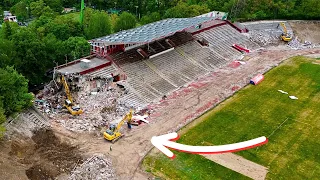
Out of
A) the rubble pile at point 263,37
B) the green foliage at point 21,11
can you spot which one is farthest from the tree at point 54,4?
the rubble pile at point 263,37

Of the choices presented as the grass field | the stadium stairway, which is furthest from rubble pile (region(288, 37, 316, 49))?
the grass field

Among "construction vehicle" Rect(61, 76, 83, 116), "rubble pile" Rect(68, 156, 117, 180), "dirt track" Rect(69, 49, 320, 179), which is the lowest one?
"dirt track" Rect(69, 49, 320, 179)

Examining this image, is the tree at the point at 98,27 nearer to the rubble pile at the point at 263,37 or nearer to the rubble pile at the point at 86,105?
the rubble pile at the point at 86,105

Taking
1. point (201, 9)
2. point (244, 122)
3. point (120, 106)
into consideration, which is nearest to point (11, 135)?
point (120, 106)

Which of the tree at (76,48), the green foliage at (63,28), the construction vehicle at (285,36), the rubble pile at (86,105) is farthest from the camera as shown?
the construction vehicle at (285,36)

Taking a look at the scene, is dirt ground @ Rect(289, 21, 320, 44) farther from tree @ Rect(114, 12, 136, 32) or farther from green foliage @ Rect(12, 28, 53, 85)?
green foliage @ Rect(12, 28, 53, 85)

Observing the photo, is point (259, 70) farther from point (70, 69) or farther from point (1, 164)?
point (1, 164)

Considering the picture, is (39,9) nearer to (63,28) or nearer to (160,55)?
(63,28)

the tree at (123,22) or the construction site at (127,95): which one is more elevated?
the tree at (123,22)
